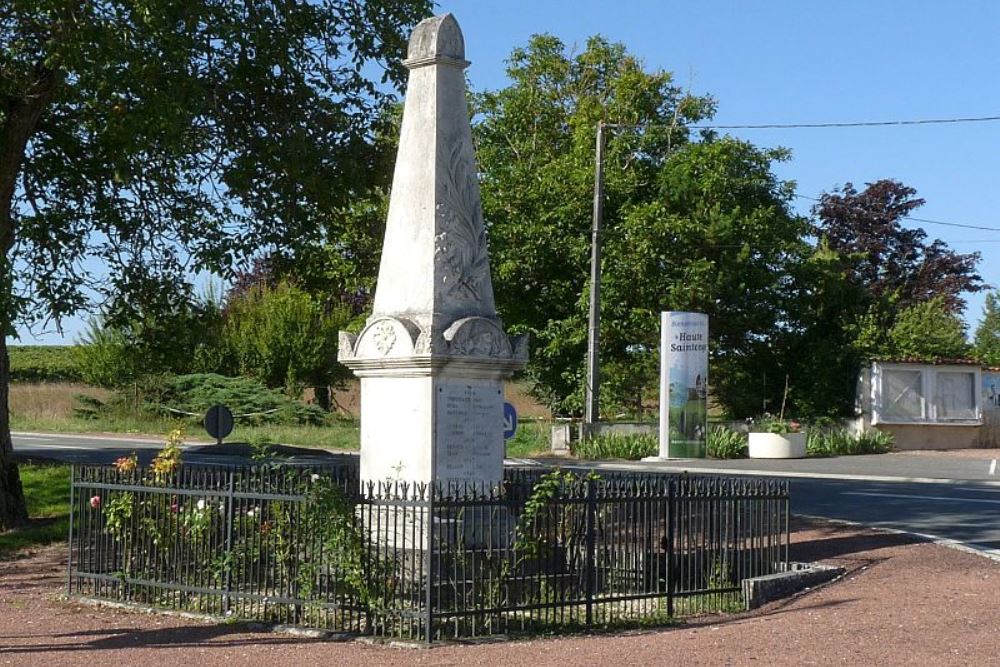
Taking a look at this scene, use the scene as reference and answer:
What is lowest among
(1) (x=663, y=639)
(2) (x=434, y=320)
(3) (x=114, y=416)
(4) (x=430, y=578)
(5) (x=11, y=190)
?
(1) (x=663, y=639)

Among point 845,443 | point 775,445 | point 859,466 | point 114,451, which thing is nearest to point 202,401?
point 114,451

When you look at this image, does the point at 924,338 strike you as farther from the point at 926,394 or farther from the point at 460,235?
the point at 460,235

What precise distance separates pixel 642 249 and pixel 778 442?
305 inches

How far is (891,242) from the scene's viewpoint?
6688cm

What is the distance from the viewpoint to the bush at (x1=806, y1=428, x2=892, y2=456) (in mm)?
36062

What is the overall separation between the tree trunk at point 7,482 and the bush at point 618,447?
19.2m

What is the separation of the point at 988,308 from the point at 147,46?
84102 millimetres

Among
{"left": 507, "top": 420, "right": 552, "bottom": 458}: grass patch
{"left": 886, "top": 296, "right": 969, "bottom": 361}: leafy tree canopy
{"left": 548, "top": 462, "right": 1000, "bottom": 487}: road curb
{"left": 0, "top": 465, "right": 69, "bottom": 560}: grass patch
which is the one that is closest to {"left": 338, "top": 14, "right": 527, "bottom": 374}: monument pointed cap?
{"left": 0, "top": 465, "right": 69, "bottom": 560}: grass patch

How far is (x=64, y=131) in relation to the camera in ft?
57.3

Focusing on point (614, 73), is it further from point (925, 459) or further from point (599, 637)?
point (599, 637)

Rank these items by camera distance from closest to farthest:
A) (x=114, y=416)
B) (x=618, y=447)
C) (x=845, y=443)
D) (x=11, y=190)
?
(x=11, y=190) < (x=618, y=447) < (x=845, y=443) < (x=114, y=416)

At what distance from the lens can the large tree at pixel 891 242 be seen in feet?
216

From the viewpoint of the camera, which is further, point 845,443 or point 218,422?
point 845,443

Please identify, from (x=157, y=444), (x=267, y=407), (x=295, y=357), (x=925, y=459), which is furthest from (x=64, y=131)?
(x=295, y=357)
